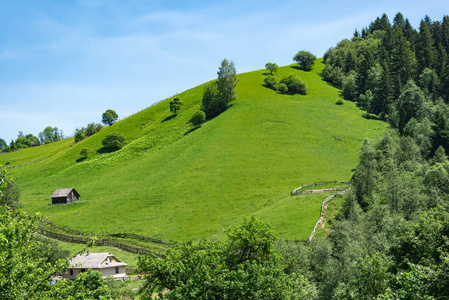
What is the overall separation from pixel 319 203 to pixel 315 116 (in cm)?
6296

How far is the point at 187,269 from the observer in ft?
96.6

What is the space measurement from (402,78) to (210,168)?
277ft

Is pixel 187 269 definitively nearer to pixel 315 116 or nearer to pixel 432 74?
pixel 315 116

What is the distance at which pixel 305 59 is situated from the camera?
181 m

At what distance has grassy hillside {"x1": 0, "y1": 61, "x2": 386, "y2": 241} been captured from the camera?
70188mm

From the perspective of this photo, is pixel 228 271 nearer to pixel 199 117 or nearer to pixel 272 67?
pixel 199 117

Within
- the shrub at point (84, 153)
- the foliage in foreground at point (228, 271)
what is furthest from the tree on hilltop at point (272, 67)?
the foliage in foreground at point (228, 271)

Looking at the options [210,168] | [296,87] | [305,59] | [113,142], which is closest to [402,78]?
[296,87]

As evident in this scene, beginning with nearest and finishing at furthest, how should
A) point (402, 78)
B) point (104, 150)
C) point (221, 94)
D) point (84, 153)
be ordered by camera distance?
point (84, 153)
point (104, 150)
point (221, 94)
point (402, 78)

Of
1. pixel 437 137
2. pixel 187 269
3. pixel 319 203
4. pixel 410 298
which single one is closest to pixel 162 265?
pixel 187 269

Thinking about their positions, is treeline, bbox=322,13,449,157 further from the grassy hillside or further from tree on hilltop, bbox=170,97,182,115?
tree on hilltop, bbox=170,97,182,115

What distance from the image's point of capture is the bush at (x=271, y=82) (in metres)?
146

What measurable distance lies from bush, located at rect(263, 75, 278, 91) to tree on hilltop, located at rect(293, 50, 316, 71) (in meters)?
37.9

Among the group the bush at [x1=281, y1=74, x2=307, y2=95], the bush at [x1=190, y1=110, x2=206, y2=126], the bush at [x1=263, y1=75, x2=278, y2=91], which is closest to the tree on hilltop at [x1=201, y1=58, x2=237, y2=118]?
the bush at [x1=190, y1=110, x2=206, y2=126]
